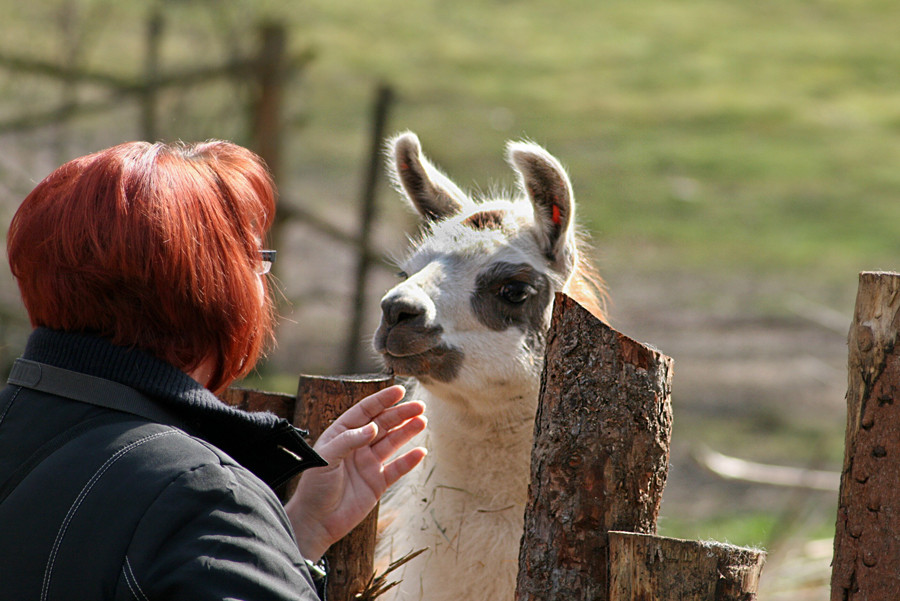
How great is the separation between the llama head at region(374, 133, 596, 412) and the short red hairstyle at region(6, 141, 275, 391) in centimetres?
95

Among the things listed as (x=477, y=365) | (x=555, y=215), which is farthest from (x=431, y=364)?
(x=555, y=215)

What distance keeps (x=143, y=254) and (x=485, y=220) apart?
164 cm

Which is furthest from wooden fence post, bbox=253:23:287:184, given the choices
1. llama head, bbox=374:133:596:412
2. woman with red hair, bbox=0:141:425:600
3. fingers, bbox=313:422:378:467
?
woman with red hair, bbox=0:141:425:600

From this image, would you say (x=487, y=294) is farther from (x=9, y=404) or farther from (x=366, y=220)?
(x=366, y=220)

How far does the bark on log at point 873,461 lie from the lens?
1939 mm

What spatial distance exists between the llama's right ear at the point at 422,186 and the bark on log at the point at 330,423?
94 centimetres

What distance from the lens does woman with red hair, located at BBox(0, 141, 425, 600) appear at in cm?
154

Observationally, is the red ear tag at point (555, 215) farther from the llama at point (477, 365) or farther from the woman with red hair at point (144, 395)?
the woman with red hair at point (144, 395)

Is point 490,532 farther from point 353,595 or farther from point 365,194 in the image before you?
point 365,194

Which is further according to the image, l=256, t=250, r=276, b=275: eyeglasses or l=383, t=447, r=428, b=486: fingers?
l=383, t=447, r=428, b=486: fingers

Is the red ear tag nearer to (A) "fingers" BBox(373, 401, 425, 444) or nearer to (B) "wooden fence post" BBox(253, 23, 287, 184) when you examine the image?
(A) "fingers" BBox(373, 401, 425, 444)

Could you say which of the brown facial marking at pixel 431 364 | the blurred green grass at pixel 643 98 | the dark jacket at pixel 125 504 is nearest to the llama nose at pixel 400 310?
the brown facial marking at pixel 431 364

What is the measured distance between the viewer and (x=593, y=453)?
6.81ft

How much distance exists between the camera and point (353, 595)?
2.62m
